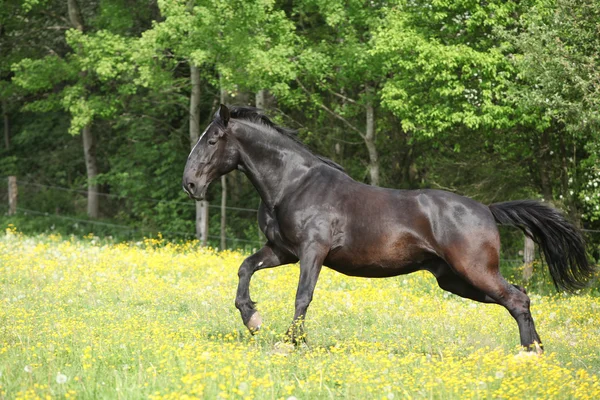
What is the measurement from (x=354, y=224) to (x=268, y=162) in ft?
3.63

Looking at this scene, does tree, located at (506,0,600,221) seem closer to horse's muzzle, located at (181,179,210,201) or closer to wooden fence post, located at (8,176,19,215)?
horse's muzzle, located at (181,179,210,201)

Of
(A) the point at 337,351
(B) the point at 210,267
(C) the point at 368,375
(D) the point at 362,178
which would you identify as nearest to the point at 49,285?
(B) the point at 210,267

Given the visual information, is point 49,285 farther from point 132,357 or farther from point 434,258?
point 434,258

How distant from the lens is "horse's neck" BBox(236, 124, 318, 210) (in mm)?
8250

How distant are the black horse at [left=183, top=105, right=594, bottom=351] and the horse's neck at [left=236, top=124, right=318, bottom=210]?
0.01 metres

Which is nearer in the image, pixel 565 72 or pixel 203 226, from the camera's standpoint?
pixel 565 72

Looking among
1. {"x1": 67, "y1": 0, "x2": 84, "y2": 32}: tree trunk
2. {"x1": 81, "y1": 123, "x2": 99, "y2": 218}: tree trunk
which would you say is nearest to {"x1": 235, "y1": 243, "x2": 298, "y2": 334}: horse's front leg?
{"x1": 67, "y1": 0, "x2": 84, "y2": 32}: tree trunk

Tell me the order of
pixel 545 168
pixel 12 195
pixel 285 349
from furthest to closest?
1. pixel 12 195
2. pixel 545 168
3. pixel 285 349

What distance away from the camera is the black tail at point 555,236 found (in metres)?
8.40

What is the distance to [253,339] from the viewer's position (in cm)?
834

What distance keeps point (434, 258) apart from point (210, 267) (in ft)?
21.9

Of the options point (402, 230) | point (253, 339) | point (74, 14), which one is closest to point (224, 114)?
point (402, 230)

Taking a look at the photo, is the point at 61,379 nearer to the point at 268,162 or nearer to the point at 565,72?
the point at 268,162

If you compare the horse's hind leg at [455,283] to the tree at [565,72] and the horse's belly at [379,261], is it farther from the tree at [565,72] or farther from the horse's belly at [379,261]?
the tree at [565,72]
